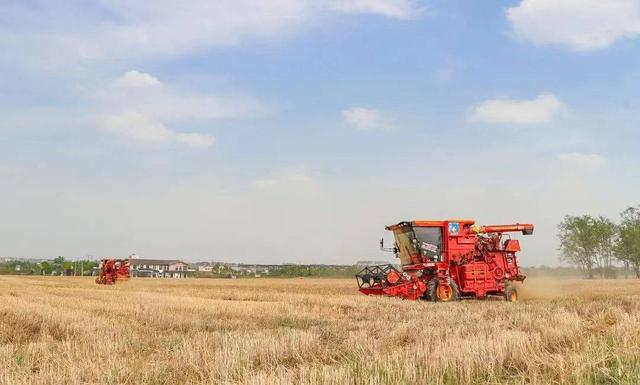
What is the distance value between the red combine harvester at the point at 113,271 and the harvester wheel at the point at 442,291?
24.5 meters

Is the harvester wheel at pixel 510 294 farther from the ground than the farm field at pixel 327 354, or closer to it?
closer to it

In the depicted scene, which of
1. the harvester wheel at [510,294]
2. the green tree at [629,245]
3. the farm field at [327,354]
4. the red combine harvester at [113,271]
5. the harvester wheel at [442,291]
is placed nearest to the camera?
the farm field at [327,354]

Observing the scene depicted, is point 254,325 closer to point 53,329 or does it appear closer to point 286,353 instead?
point 53,329

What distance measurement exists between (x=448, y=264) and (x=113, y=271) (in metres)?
25.3

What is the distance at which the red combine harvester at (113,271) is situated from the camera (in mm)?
36625

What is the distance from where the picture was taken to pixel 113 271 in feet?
121

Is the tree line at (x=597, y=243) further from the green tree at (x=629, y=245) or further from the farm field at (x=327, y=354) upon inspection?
the farm field at (x=327, y=354)

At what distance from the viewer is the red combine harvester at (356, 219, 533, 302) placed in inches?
734

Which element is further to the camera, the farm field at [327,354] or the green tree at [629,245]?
the green tree at [629,245]

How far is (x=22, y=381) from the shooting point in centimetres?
452

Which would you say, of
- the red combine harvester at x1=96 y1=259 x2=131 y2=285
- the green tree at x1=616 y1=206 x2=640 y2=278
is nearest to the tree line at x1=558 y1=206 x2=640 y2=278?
the green tree at x1=616 y1=206 x2=640 y2=278

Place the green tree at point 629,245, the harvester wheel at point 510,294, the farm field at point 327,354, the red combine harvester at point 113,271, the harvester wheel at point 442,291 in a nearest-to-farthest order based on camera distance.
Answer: the farm field at point 327,354 → the harvester wheel at point 442,291 → the harvester wheel at point 510,294 → the red combine harvester at point 113,271 → the green tree at point 629,245

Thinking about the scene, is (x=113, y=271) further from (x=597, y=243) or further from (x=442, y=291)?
(x=597, y=243)

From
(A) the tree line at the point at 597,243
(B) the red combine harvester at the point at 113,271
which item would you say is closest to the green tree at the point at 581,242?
(A) the tree line at the point at 597,243
